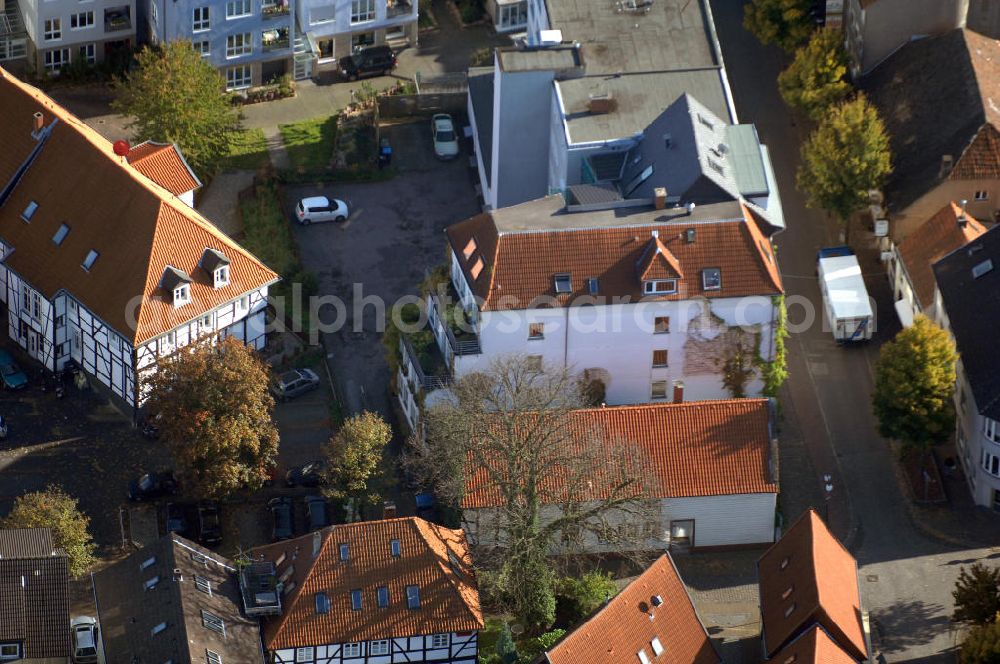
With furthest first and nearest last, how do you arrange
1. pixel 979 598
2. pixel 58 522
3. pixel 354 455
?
pixel 354 455 < pixel 58 522 < pixel 979 598

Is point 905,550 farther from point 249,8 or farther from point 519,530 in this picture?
point 249,8

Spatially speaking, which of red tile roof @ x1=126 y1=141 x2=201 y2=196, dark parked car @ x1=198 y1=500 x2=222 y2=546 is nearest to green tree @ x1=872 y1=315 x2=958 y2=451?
dark parked car @ x1=198 y1=500 x2=222 y2=546

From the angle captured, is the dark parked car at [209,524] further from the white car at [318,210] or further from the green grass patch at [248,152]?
the green grass patch at [248,152]

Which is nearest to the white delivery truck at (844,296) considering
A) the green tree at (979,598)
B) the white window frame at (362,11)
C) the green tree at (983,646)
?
the green tree at (979,598)

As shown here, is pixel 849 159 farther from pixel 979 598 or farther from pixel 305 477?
pixel 305 477

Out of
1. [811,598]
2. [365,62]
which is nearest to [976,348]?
[811,598]
